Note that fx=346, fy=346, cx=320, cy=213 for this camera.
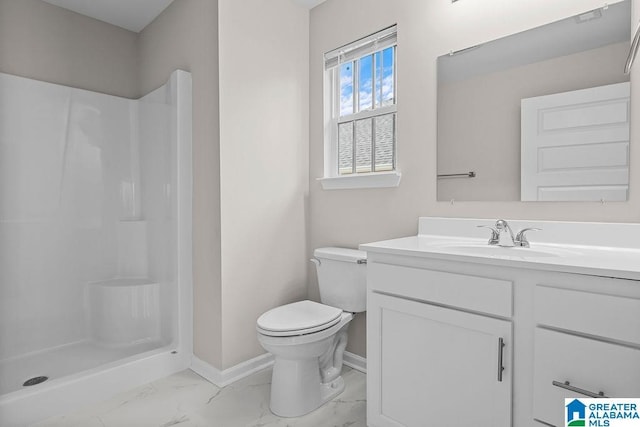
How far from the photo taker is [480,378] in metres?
1.20

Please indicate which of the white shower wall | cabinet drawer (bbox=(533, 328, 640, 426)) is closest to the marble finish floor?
the white shower wall

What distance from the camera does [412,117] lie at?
6.34 feet

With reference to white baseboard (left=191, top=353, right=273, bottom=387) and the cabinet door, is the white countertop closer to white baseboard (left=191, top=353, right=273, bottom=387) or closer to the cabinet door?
the cabinet door

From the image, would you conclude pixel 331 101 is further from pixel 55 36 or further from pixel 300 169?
pixel 55 36

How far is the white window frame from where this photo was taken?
2.04 m

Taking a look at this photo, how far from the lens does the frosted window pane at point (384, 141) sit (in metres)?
2.10

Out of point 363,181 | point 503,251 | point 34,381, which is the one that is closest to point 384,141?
point 363,181

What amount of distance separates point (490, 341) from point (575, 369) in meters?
0.24

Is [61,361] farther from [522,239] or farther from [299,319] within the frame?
[522,239]

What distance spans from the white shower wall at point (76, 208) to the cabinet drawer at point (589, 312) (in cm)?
200

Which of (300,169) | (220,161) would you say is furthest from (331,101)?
(220,161)

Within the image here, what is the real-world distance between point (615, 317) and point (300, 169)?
1.87 m

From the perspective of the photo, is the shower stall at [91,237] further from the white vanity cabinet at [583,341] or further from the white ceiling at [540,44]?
the white vanity cabinet at [583,341]

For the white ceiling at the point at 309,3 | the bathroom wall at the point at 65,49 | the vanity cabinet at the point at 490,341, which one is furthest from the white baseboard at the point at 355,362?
the bathroom wall at the point at 65,49
